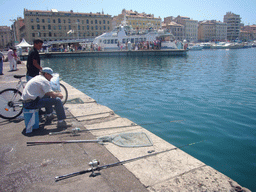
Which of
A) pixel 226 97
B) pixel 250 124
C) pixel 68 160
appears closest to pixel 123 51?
pixel 226 97

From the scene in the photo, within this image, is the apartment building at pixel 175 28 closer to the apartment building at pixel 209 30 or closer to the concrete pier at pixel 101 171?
the apartment building at pixel 209 30

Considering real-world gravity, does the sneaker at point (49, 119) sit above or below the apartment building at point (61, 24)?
below

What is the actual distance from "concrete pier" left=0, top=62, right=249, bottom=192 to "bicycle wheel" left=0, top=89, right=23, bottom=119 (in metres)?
0.99

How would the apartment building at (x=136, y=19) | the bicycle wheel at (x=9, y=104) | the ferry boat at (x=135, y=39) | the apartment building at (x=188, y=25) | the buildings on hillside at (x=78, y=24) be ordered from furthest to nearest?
the apartment building at (x=188, y=25), the apartment building at (x=136, y=19), the buildings on hillside at (x=78, y=24), the ferry boat at (x=135, y=39), the bicycle wheel at (x=9, y=104)

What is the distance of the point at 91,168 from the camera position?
269cm

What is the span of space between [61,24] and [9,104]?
3575 inches

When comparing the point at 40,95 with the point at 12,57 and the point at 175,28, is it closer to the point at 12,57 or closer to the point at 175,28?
the point at 12,57

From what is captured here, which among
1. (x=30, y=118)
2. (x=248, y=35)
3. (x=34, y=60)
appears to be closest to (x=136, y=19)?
(x=34, y=60)

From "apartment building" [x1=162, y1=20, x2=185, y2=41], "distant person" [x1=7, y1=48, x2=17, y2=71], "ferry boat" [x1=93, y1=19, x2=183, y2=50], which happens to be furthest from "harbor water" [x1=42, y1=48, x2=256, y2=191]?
"apartment building" [x1=162, y1=20, x2=185, y2=41]

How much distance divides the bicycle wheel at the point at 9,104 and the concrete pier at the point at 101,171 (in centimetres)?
99

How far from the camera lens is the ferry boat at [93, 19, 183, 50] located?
136 ft

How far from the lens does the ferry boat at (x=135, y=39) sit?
41531 mm

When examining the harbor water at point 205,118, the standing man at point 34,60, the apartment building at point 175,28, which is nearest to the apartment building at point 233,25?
the apartment building at point 175,28

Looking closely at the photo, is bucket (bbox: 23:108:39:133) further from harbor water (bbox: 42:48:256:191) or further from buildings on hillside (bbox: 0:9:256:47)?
buildings on hillside (bbox: 0:9:256:47)
